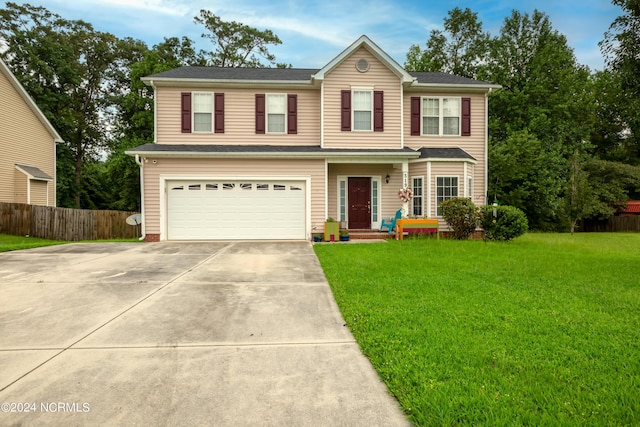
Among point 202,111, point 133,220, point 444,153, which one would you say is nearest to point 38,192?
point 133,220

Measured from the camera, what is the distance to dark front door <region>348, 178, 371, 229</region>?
13.9 meters

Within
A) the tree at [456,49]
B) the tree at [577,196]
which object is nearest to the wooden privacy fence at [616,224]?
the tree at [577,196]

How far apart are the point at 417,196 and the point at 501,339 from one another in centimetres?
1018

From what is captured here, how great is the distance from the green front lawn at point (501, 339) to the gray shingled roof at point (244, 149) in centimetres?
648

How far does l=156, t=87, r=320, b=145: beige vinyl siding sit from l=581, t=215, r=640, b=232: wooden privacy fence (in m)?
19.4

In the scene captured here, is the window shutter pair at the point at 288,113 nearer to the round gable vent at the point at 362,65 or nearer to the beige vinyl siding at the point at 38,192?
the round gable vent at the point at 362,65

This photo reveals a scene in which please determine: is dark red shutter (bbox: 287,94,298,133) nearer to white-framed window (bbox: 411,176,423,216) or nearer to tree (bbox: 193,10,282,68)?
white-framed window (bbox: 411,176,423,216)

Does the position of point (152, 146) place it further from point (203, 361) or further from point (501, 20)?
point (501, 20)

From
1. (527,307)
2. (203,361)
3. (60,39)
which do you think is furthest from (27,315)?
(60,39)

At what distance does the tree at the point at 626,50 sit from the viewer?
6809 millimetres

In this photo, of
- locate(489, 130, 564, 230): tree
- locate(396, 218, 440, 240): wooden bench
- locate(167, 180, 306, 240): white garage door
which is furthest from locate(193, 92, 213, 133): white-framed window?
locate(489, 130, 564, 230): tree

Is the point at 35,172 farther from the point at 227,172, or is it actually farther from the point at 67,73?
the point at 227,172

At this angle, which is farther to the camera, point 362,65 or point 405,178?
point 362,65

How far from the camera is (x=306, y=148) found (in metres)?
13.1
